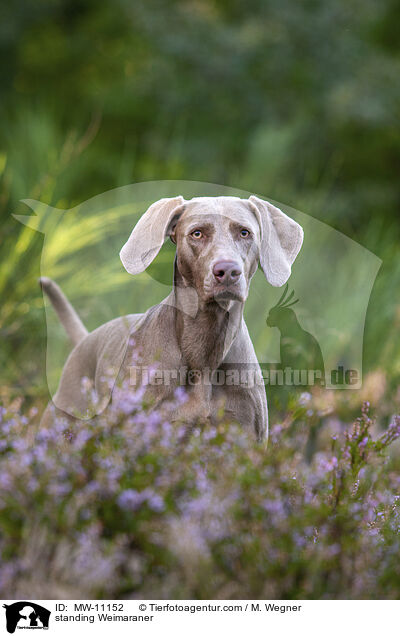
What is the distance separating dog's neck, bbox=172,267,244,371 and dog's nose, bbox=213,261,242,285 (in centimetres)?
21

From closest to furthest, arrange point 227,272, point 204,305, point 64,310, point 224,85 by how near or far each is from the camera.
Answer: point 227,272, point 204,305, point 64,310, point 224,85

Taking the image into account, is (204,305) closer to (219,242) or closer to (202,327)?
(202,327)

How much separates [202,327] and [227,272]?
0.33 m

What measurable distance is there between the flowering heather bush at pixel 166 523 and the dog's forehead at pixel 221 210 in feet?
1.97

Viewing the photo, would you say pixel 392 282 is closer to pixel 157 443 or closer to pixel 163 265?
pixel 163 265

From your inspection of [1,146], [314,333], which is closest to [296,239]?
Result: [314,333]

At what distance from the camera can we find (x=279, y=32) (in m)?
8.72

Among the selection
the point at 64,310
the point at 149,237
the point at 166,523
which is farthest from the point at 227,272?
the point at 64,310

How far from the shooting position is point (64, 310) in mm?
3105

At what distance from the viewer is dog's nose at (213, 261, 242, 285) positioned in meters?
2.07

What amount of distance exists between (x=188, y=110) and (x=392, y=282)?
5.40m

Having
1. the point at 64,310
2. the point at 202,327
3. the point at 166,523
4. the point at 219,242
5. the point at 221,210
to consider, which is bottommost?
the point at 166,523
